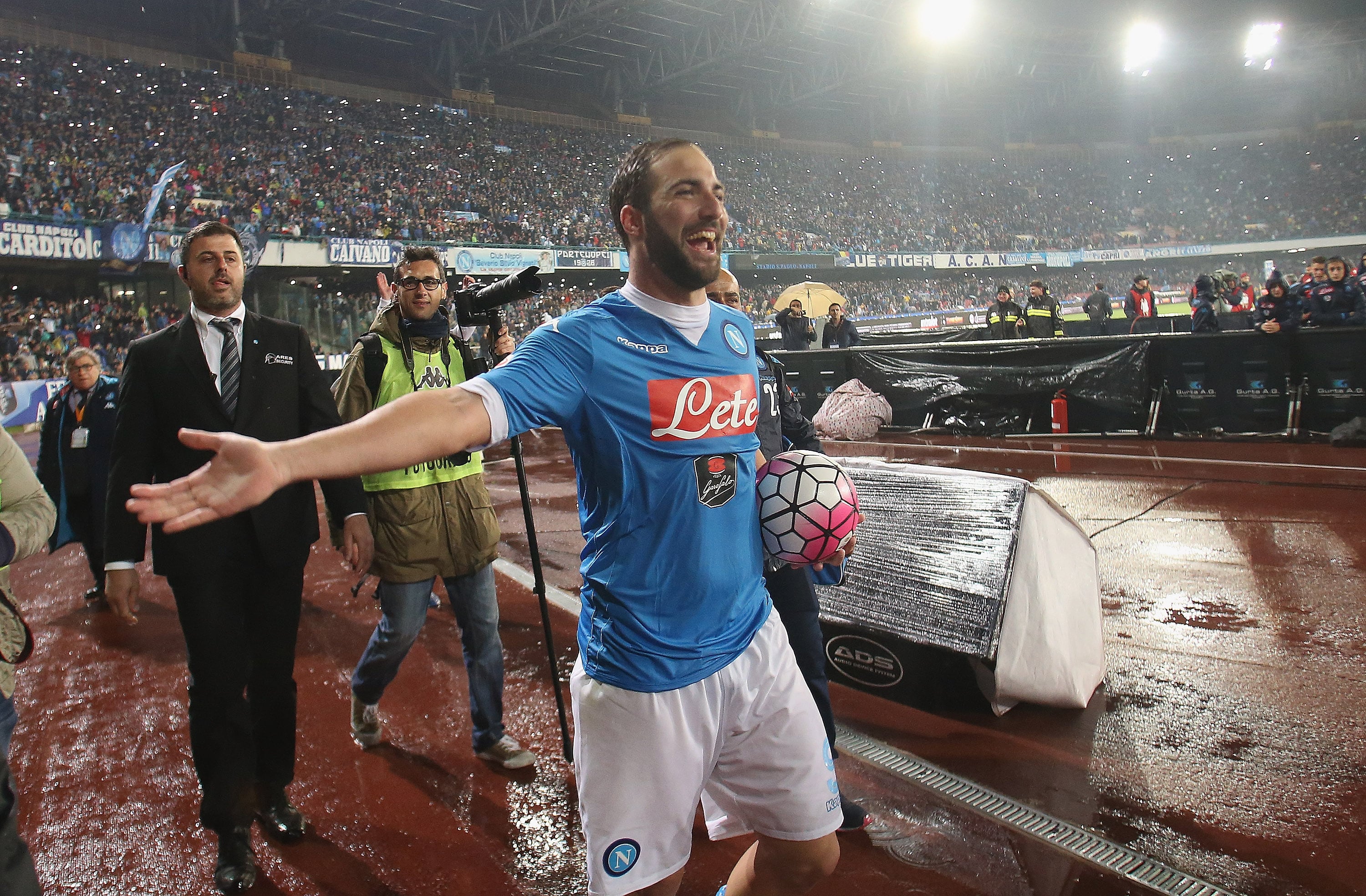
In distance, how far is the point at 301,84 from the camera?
29.0m

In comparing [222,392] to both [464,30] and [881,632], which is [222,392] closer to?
[881,632]

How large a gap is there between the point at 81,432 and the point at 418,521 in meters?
4.59

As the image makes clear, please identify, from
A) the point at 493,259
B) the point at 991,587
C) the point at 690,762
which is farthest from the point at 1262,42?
the point at 690,762

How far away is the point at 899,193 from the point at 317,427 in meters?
47.2

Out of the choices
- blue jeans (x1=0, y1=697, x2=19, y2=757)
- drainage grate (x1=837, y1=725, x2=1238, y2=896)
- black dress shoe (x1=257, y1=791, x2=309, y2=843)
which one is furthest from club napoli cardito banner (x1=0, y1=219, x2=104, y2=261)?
drainage grate (x1=837, y1=725, x2=1238, y2=896)

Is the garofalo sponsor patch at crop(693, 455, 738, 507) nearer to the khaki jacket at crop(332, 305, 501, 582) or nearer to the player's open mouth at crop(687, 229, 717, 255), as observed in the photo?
the player's open mouth at crop(687, 229, 717, 255)

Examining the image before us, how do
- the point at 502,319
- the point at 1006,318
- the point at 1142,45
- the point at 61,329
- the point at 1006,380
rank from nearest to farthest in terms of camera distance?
1. the point at 502,319
2. the point at 1006,380
3. the point at 1006,318
4. the point at 61,329
5. the point at 1142,45

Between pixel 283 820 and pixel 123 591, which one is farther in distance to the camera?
pixel 283 820

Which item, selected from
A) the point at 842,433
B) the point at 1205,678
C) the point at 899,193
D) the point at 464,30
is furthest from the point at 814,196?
the point at 1205,678

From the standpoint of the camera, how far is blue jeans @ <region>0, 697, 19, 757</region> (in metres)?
2.01

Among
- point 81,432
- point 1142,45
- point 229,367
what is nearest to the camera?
point 229,367

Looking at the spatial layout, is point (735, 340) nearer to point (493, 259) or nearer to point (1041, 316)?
point (1041, 316)

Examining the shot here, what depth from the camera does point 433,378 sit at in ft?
11.4

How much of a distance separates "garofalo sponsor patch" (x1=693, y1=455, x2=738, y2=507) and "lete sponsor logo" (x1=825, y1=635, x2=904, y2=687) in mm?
2078
